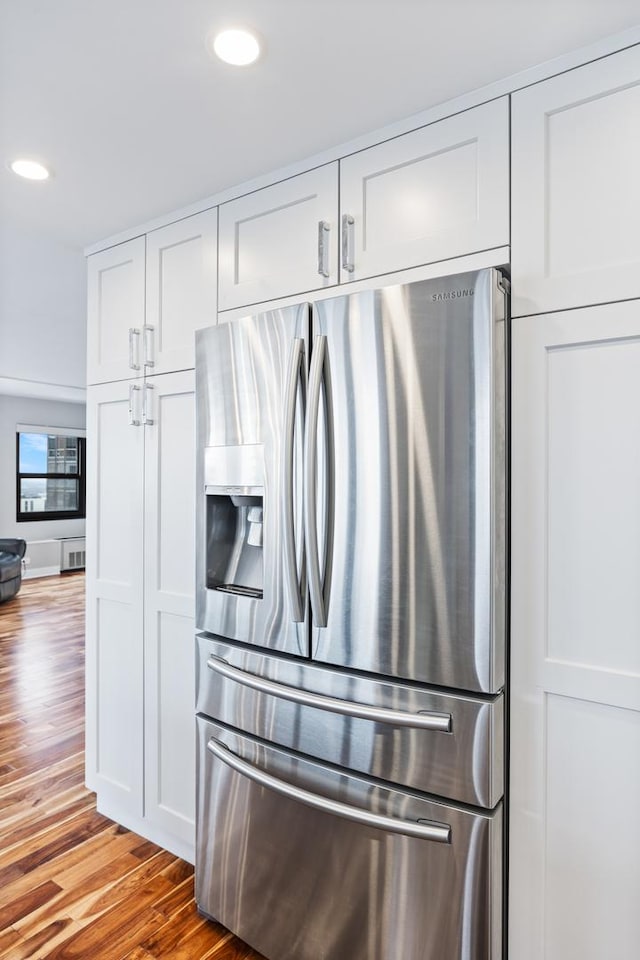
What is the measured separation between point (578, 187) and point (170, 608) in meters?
1.85

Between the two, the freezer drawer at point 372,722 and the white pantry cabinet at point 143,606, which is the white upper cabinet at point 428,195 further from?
the freezer drawer at point 372,722

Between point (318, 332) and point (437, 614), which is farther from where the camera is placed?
point (318, 332)

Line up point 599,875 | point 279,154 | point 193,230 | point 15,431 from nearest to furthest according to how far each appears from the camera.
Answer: point 599,875 → point 279,154 → point 193,230 → point 15,431

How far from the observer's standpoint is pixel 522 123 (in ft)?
4.68

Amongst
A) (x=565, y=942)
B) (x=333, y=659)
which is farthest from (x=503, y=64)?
(x=565, y=942)

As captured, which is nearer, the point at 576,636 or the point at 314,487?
the point at 576,636

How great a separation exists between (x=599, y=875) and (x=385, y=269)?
1.59 metres

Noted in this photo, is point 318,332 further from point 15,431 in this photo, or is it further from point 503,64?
point 15,431

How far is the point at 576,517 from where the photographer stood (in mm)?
1365

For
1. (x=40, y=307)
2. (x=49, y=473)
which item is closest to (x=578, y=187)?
(x=40, y=307)

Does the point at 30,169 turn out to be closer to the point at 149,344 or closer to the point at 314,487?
the point at 149,344

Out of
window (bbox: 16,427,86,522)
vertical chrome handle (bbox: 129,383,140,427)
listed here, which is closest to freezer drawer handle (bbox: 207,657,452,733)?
vertical chrome handle (bbox: 129,383,140,427)

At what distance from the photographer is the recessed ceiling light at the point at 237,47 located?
129 cm

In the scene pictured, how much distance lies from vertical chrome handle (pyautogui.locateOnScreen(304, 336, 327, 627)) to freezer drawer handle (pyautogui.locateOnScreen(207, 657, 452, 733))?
0.21 m
